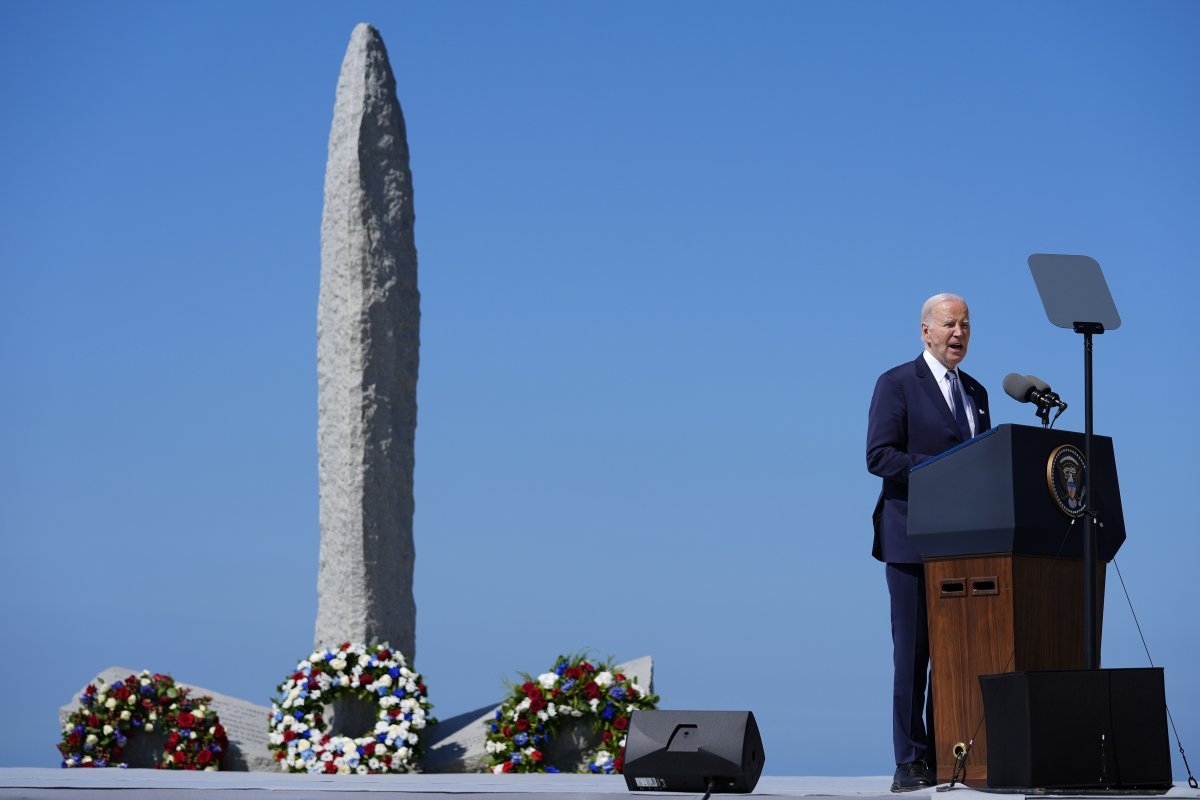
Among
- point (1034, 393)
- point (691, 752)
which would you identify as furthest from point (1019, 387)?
point (691, 752)

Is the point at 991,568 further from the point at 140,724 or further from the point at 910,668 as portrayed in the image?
the point at 140,724

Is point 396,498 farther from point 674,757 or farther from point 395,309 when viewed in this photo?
point 674,757

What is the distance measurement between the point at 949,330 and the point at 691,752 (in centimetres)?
163

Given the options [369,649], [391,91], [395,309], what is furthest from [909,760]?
[391,91]

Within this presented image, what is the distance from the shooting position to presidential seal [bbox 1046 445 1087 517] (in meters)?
4.35

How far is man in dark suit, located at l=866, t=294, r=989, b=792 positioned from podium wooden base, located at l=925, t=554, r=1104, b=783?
15 cm

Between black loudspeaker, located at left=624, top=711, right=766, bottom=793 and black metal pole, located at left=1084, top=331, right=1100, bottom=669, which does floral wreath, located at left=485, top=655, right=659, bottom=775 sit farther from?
black metal pole, located at left=1084, top=331, right=1100, bottom=669

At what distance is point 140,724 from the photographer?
30.9ft

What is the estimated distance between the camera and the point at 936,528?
173 inches

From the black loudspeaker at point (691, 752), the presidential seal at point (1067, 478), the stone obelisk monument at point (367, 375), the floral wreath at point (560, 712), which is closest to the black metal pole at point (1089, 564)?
the presidential seal at point (1067, 478)

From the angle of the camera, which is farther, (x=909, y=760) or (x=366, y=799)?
(x=909, y=760)

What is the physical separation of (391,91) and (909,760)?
729 centimetres

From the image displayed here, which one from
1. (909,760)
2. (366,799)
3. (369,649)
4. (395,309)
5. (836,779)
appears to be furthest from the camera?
(395,309)

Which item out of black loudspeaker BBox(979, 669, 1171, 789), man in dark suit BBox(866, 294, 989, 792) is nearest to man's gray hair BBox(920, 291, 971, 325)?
man in dark suit BBox(866, 294, 989, 792)
